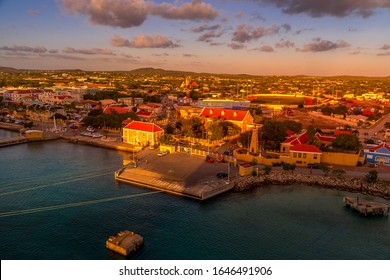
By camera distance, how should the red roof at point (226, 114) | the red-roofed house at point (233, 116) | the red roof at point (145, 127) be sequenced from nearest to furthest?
the red roof at point (145, 127) → the red-roofed house at point (233, 116) → the red roof at point (226, 114)

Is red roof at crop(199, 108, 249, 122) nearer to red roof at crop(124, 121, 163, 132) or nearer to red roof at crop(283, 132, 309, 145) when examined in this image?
red roof at crop(124, 121, 163, 132)

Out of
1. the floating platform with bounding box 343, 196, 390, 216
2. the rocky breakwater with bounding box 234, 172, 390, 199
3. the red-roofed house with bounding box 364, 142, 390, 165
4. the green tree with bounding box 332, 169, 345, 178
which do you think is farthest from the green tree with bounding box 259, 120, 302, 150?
the floating platform with bounding box 343, 196, 390, 216

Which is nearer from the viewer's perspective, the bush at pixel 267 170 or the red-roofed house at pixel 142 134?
the bush at pixel 267 170

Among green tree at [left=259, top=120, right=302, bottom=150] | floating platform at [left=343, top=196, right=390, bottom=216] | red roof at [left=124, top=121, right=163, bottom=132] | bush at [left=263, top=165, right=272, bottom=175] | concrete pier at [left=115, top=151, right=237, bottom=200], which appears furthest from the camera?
red roof at [left=124, top=121, right=163, bottom=132]

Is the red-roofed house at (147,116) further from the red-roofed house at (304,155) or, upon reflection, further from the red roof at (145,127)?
the red-roofed house at (304,155)

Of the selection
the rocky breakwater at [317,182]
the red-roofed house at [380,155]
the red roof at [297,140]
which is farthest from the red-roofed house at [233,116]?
the rocky breakwater at [317,182]

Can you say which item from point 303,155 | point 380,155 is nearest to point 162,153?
point 303,155
